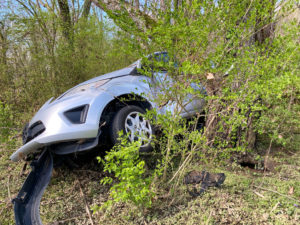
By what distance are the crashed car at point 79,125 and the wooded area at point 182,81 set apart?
0.18 metres

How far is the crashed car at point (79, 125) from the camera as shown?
1.89 metres

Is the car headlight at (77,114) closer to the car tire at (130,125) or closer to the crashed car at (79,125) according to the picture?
the crashed car at (79,125)

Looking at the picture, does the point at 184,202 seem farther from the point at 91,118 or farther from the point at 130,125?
the point at 91,118

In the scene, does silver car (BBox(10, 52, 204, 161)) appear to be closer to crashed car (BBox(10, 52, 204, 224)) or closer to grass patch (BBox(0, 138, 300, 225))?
crashed car (BBox(10, 52, 204, 224))

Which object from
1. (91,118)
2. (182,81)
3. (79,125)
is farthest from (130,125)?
A: (182,81)

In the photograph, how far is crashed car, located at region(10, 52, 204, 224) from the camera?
189cm

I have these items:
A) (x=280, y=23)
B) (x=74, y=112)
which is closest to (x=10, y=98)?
(x=74, y=112)

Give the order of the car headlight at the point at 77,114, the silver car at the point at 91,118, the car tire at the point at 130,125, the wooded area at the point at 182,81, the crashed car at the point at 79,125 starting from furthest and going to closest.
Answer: the car tire at the point at 130,125, the car headlight at the point at 77,114, the silver car at the point at 91,118, the crashed car at the point at 79,125, the wooded area at the point at 182,81

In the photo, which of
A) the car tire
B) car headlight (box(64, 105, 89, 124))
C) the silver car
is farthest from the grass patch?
car headlight (box(64, 105, 89, 124))

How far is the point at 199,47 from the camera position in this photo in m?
1.76

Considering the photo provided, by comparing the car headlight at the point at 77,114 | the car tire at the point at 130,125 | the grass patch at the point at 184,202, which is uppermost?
the car headlight at the point at 77,114

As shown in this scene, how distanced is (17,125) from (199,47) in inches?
150

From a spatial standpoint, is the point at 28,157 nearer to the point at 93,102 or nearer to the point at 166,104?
the point at 93,102

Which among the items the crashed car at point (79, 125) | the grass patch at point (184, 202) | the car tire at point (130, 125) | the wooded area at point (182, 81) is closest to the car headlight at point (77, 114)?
the crashed car at point (79, 125)
